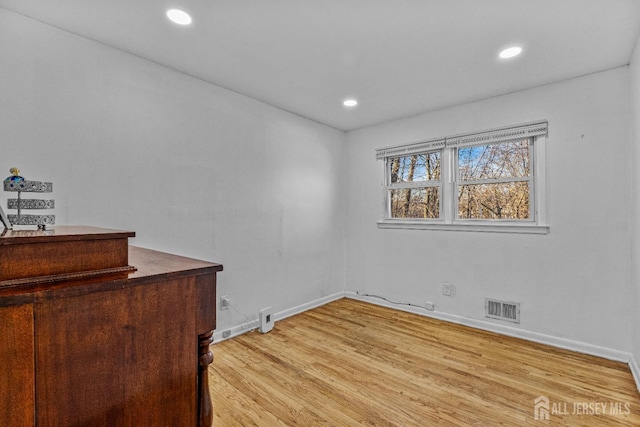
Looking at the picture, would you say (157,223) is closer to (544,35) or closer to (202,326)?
(202,326)

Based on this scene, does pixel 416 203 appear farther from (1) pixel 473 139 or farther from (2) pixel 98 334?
(2) pixel 98 334

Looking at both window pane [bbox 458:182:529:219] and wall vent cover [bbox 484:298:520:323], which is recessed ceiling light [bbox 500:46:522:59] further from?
wall vent cover [bbox 484:298:520:323]

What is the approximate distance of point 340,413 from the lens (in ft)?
6.15

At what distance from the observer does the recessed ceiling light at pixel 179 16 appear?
72.3 inches

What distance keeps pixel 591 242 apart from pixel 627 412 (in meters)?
1.31

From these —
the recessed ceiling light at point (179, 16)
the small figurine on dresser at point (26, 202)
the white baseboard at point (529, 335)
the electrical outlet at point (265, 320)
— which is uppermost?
the recessed ceiling light at point (179, 16)

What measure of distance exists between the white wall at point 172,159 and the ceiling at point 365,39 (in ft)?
0.66

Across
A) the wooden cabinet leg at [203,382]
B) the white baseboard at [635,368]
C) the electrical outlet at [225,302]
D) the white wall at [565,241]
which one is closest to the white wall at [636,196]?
the white baseboard at [635,368]

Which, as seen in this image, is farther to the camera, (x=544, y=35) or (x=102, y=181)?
(x=102, y=181)

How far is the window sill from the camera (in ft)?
9.58

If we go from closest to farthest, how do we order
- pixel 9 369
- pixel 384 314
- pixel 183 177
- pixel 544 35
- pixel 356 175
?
pixel 9 369 → pixel 544 35 → pixel 183 177 → pixel 384 314 → pixel 356 175

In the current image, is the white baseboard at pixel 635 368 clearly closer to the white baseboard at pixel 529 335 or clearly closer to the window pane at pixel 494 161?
the white baseboard at pixel 529 335

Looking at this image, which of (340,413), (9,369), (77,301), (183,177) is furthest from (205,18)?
(340,413)

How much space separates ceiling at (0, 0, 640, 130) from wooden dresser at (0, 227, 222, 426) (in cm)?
161
